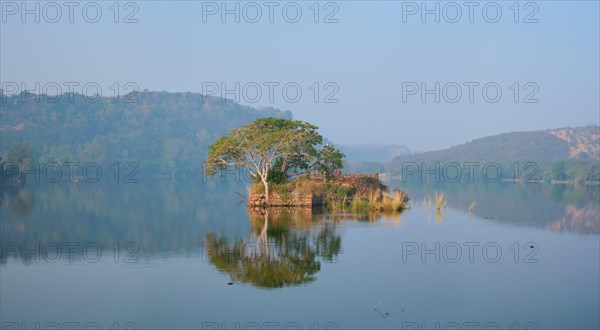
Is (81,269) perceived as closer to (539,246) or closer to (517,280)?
(517,280)

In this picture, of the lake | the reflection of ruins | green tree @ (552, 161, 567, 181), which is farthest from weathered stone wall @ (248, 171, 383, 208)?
green tree @ (552, 161, 567, 181)

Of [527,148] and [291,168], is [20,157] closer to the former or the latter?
[291,168]

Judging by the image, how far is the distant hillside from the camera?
156250mm

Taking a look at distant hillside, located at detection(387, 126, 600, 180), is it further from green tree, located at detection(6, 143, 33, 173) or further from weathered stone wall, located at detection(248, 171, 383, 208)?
weathered stone wall, located at detection(248, 171, 383, 208)

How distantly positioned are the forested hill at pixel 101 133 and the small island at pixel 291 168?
8975 centimetres

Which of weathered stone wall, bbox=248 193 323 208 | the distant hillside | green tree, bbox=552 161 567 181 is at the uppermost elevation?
the distant hillside

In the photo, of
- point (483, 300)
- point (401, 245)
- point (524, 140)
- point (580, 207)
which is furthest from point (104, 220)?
point (524, 140)

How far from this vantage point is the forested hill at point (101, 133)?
5271 inches

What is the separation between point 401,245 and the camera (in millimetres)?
21469

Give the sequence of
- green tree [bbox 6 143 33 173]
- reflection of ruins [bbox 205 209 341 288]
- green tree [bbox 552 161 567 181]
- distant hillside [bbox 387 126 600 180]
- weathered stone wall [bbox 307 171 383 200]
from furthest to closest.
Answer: distant hillside [bbox 387 126 600 180], green tree [bbox 552 161 567 181], green tree [bbox 6 143 33 173], weathered stone wall [bbox 307 171 383 200], reflection of ruins [bbox 205 209 341 288]

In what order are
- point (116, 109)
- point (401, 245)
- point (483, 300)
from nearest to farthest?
point (483, 300) < point (401, 245) < point (116, 109)

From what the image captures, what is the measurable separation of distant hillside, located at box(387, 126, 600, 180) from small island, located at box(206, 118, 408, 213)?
105 metres

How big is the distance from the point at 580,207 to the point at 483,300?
27.7 meters

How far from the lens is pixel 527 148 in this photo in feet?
542
